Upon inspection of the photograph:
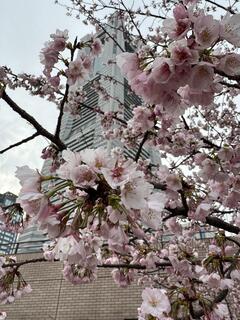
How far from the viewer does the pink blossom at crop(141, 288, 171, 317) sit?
5.36 ft

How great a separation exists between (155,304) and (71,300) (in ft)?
17.9

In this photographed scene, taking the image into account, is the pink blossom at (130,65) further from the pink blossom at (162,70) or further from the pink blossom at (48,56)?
the pink blossom at (48,56)

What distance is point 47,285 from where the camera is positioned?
6.79m

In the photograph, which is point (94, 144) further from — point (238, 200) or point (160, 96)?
point (160, 96)

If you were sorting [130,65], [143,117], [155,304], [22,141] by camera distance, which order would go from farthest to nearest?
[143,117] < [22,141] < [155,304] < [130,65]

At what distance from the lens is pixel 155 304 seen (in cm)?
169

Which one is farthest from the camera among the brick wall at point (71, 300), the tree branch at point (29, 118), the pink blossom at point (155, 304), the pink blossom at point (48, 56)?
the brick wall at point (71, 300)

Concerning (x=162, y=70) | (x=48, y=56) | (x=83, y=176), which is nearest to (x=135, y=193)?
(x=83, y=176)

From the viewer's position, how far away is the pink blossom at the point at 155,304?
163cm

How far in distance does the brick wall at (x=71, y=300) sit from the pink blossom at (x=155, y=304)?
457 cm

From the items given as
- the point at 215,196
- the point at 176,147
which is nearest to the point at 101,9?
the point at 176,147

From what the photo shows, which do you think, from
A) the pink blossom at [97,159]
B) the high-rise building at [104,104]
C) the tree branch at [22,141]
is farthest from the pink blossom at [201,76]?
the high-rise building at [104,104]

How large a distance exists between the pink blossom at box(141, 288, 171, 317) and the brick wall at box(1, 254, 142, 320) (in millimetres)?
4572

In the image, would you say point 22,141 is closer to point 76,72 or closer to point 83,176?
point 76,72
